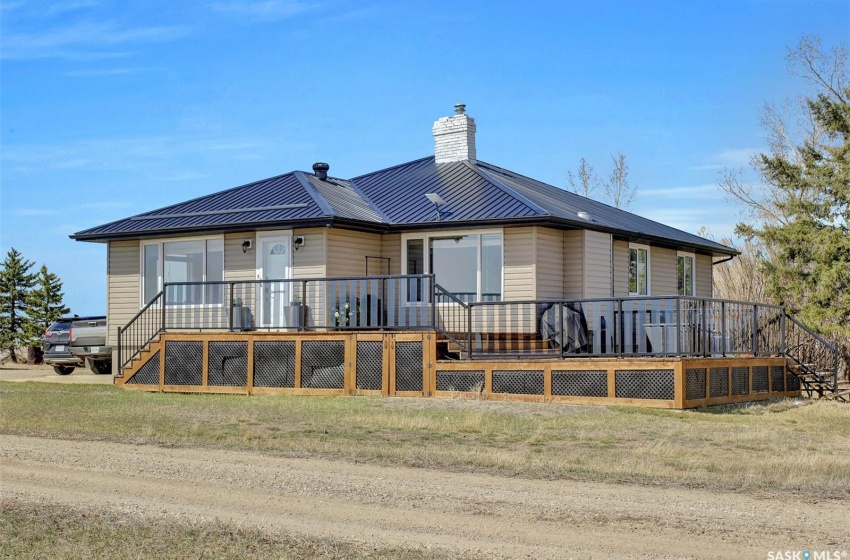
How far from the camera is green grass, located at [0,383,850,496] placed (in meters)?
11.1

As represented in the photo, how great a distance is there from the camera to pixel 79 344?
2570 centimetres

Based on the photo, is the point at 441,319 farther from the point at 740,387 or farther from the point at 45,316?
the point at 45,316

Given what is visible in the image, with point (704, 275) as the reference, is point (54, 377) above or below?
below

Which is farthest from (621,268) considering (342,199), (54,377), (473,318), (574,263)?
A: (54,377)

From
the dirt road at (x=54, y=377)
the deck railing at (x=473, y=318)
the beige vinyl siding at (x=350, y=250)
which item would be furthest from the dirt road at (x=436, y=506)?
the dirt road at (x=54, y=377)

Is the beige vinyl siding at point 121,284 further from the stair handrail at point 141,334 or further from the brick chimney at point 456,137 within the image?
the brick chimney at point 456,137

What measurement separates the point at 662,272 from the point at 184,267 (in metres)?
11.2

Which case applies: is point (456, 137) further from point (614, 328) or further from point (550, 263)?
point (614, 328)

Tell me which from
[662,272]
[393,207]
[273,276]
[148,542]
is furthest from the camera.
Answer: [662,272]

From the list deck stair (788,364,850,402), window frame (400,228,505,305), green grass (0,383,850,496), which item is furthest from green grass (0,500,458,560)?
deck stair (788,364,850,402)

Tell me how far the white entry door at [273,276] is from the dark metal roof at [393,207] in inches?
23.1

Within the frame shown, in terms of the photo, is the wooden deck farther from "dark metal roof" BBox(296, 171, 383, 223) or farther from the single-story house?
"dark metal roof" BBox(296, 171, 383, 223)

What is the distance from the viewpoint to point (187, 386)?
2103cm

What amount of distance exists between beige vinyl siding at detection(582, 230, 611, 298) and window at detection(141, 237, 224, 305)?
7629mm
